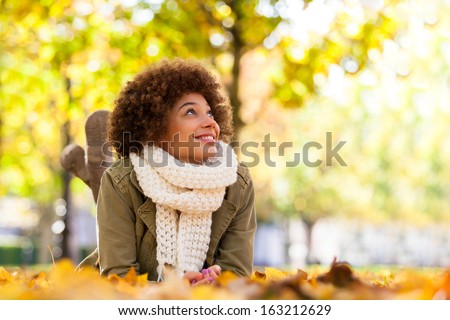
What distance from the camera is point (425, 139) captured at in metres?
25.2

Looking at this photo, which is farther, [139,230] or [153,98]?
[153,98]

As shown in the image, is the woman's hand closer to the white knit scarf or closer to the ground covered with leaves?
the white knit scarf

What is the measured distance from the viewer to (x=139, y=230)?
3193mm

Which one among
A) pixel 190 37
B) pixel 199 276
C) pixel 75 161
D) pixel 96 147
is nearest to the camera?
pixel 199 276

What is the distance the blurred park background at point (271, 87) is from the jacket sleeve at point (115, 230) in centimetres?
173

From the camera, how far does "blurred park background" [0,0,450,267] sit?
28.1 feet

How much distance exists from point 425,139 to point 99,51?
54.4ft

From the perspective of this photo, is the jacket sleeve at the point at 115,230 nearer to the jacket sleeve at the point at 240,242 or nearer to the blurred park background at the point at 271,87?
the jacket sleeve at the point at 240,242

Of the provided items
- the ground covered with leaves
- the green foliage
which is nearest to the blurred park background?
the green foliage

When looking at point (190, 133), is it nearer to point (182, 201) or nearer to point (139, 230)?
point (182, 201)

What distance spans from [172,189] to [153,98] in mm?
498

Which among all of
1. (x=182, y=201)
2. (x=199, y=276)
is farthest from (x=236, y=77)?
(x=199, y=276)

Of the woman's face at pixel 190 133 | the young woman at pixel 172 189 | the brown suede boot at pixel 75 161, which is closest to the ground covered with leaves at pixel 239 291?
the young woman at pixel 172 189
